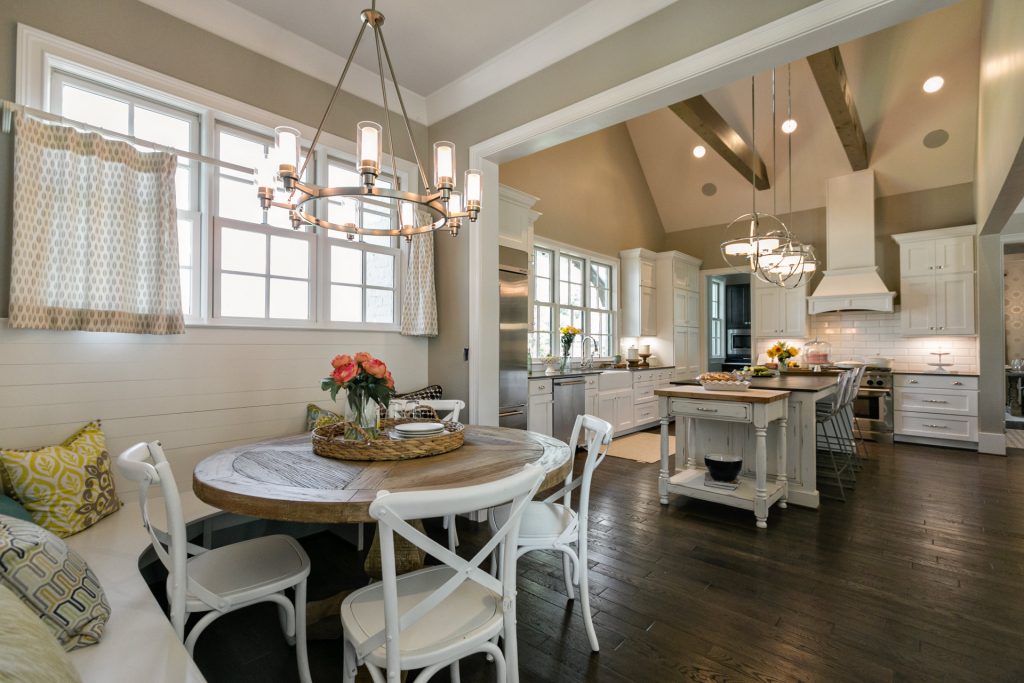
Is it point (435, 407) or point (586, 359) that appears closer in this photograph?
point (435, 407)

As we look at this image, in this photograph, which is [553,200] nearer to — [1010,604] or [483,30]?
[483,30]

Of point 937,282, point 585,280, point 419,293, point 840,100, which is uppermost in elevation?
point 840,100

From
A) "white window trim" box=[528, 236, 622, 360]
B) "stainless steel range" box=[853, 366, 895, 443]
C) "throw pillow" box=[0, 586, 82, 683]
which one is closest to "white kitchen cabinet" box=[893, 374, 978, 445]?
"stainless steel range" box=[853, 366, 895, 443]

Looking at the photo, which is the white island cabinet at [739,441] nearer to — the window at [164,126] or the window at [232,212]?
the window at [232,212]

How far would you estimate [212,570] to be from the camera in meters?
1.65

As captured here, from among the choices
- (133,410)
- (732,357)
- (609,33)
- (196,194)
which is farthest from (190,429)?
(732,357)

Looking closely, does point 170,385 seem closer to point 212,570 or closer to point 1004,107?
point 212,570

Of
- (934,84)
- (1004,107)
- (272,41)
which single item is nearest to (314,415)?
(272,41)

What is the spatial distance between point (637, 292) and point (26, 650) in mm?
7153

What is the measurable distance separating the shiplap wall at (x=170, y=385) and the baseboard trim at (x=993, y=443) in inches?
260

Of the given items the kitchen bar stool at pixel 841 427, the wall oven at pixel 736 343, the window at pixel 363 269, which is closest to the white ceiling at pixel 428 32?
the window at pixel 363 269

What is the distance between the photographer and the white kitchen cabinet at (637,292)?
7262 mm

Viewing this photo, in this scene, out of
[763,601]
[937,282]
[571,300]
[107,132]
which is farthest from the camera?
[571,300]

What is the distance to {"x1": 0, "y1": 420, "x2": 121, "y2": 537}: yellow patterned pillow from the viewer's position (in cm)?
188
